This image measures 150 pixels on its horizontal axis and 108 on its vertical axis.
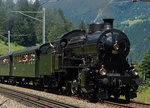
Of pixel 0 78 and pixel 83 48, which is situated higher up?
pixel 83 48

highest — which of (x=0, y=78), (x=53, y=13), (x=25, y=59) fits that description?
(x=53, y=13)

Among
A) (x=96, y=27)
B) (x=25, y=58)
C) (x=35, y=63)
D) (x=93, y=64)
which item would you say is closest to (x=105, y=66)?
(x=93, y=64)

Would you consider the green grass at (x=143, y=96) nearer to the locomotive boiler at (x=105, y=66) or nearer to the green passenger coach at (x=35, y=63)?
the locomotive boiler at (x=105, y=66)

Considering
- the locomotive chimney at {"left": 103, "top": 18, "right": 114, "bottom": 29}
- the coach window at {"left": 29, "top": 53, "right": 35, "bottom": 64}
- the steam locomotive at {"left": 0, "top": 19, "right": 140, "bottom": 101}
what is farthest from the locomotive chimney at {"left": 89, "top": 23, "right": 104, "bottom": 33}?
the coach window at {"left": 29, "top": 53, "right": 35, "bottom": 64}

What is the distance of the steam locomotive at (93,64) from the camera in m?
12.8

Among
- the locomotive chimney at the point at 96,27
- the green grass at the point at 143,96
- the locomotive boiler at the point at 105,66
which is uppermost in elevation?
the locomotive chimney at the point at 96,27

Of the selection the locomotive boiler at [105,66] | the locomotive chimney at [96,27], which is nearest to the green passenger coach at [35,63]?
the locomotive boiler at [105,66]

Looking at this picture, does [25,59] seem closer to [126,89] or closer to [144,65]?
[126,89]

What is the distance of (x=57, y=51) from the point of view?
16.8 meters

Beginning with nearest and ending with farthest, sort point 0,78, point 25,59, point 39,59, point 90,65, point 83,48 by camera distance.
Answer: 1. point 90,65
2. point 83,48
3. point 39,59
4. point 25,59
5. point 0,78

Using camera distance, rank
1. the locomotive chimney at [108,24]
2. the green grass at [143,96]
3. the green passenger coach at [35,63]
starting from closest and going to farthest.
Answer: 1. the locomotive chimney at [108,24]
2. the green grass at [143,96]
3. the green passenger coach at [35,63]

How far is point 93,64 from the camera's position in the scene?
13070mm

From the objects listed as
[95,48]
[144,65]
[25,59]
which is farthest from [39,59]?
[144,65]

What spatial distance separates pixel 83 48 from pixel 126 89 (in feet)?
10.6
